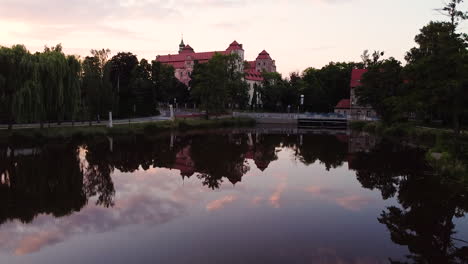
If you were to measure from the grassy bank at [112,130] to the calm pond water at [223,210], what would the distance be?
419 centimetres

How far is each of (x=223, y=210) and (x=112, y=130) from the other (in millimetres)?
27837

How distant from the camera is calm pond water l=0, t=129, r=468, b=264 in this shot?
11328 millimetres

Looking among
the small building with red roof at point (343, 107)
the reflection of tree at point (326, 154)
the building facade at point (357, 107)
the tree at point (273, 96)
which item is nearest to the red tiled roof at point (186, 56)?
the tree at point (273, 96)

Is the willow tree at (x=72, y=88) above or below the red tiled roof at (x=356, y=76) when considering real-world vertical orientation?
below

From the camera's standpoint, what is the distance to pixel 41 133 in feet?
107

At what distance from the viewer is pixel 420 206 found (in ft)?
52.6

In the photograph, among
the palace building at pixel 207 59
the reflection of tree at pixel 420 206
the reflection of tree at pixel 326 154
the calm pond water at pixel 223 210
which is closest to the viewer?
the calm pond water at pixel 223 210

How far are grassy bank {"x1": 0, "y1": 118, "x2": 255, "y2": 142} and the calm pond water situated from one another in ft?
13.7

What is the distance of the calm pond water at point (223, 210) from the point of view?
11.3 m

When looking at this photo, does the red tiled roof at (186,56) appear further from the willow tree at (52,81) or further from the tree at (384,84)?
the willow tree at (52,81)

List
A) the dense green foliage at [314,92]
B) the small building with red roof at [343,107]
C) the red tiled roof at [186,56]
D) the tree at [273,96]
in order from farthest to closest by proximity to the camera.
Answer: the red tiled roof at [186,56]
the tree at [273,96]
the dense green foliage at [314,92]
the small building with red roof at [343,107]

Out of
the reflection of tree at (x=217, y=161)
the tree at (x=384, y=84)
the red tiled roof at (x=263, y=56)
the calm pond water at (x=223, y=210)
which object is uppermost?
the red tiled roof at (x=263, y=56)

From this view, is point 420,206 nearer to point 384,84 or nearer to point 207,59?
point 384,84

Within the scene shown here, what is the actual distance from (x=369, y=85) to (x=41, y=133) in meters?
41.0
